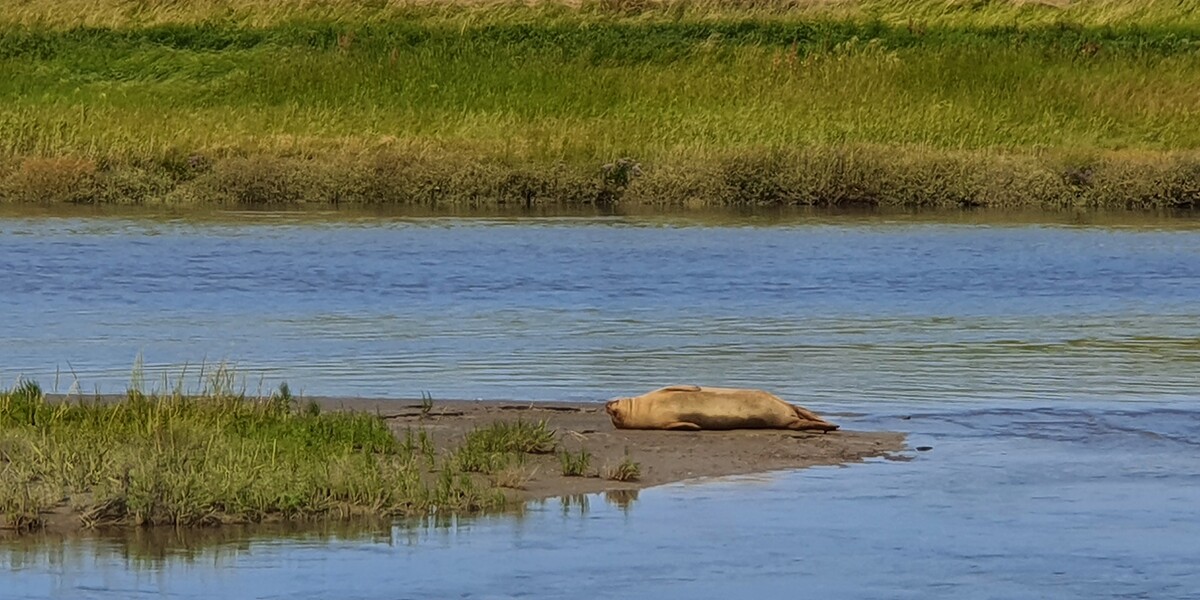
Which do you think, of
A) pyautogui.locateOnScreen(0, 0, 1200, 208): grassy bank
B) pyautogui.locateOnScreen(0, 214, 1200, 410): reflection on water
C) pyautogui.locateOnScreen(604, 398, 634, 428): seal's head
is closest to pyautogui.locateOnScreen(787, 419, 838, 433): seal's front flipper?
pyautogui.locateOnScreen(604, 398, 634, 428): seal's head

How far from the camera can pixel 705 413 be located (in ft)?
42.5

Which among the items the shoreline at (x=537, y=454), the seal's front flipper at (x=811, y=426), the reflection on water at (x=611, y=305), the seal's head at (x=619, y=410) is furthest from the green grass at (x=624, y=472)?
the reflection on water at (x=611, y=305)

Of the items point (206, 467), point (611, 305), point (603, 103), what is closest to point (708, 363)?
point (611, 305)

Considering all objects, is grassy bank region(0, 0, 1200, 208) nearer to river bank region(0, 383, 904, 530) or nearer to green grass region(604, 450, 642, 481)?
river bank region(0, 383, 904, 530)

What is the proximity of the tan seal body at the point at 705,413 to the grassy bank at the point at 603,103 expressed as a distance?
19071 mm

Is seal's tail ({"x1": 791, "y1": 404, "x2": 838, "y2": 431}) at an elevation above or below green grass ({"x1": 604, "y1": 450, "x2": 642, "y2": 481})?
above

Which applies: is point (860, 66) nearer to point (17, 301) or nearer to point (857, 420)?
point (17, 301)

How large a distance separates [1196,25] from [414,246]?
2208 centimetres

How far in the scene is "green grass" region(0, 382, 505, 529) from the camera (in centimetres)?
1044

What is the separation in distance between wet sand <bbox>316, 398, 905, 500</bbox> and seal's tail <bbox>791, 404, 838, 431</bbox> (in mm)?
47

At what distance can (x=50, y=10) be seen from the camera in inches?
1774

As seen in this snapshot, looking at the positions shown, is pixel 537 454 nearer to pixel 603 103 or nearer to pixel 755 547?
pixel 755 547

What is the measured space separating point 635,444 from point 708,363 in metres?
3.92

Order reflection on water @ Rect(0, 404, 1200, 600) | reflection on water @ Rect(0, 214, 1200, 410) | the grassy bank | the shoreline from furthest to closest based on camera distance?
the grassy bank
reflection on water @ Rect(0, 214, 1200, 410)
the shoreline
reflection on water @ Rect(0, 404, 1200, 600)
